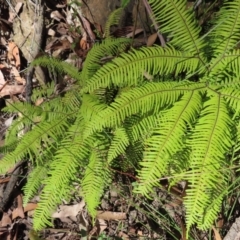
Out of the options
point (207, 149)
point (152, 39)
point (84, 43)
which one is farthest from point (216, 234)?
point (84, 43)

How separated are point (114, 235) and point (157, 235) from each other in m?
0.38

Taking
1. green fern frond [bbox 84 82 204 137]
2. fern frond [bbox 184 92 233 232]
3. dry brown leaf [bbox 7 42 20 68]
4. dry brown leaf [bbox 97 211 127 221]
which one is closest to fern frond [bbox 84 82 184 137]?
green fern frond [bbox 84 82 204 137]

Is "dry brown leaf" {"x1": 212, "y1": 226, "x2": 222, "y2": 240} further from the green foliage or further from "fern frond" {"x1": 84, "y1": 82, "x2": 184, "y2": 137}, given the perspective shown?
"fern frond" {"x1": 84, "y1": 82, "x2": 184, "y2": 137}

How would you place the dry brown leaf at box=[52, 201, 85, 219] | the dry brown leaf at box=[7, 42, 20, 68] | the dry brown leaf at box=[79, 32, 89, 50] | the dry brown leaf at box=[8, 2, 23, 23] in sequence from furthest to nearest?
the dry brown leaf at box=[7, 42, 20, 68]
the dry brown leaf at box=[8, 2, 23, 23]
the dry brown leaf at box=[79, 32, 89, 50]
the dry brown leaf at box=[52, 201, 85, 219]

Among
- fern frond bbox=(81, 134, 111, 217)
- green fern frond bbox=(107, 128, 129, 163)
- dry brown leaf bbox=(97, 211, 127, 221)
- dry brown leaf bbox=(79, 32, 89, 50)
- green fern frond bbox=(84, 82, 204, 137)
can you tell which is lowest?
dry brown leaf bbox=(97, 211, 127, 221)

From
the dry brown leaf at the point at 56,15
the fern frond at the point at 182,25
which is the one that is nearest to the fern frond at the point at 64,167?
the fern frond at the point at 182,25

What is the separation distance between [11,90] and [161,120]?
2217 millimetres

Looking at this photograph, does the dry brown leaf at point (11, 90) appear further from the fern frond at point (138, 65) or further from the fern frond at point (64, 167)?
the fern frond at point (138, 65)

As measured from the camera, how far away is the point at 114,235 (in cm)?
315

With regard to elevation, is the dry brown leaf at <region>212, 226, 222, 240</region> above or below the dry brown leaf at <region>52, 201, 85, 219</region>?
above

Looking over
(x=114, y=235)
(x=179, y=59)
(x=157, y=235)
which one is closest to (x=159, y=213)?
(x=157, y=235)

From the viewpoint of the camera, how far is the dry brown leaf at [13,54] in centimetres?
401

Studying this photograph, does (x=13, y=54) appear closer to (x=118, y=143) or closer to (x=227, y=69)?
(x=118, y=143)

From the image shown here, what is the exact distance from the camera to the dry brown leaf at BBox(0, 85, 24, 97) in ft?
12.9
